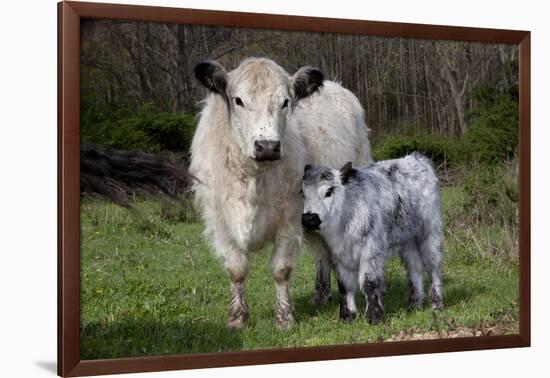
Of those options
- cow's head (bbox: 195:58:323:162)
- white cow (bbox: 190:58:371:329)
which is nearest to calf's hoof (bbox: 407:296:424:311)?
white cow (bbox: 190:58:371:329)

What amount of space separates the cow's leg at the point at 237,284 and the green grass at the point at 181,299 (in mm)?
53

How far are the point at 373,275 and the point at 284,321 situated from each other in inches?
29.5

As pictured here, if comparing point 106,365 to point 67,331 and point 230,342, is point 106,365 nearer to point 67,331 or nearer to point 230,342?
point 67,331

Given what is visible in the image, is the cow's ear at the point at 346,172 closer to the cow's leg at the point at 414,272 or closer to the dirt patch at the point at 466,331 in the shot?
the cow's leg at the point at 414,272

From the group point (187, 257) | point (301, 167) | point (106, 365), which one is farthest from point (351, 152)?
point (106, 365)

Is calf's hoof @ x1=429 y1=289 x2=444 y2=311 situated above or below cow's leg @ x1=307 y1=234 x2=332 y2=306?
below

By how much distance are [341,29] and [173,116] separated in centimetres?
144

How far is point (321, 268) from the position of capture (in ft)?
23.5

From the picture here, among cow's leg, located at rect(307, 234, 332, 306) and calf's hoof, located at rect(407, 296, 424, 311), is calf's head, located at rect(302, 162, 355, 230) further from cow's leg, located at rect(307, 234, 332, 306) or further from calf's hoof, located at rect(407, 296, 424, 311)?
calf's hoof, located at rect(407, 296, 424, 311)

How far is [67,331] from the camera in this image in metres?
5.97

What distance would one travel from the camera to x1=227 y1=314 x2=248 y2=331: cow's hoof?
659 centimetres

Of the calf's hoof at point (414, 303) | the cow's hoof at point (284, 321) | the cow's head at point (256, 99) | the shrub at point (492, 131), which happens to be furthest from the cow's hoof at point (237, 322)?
the shrub at point (492, 131)

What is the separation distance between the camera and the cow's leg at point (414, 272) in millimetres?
7320

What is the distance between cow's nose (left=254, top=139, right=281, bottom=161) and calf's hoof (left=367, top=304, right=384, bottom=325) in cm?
148
